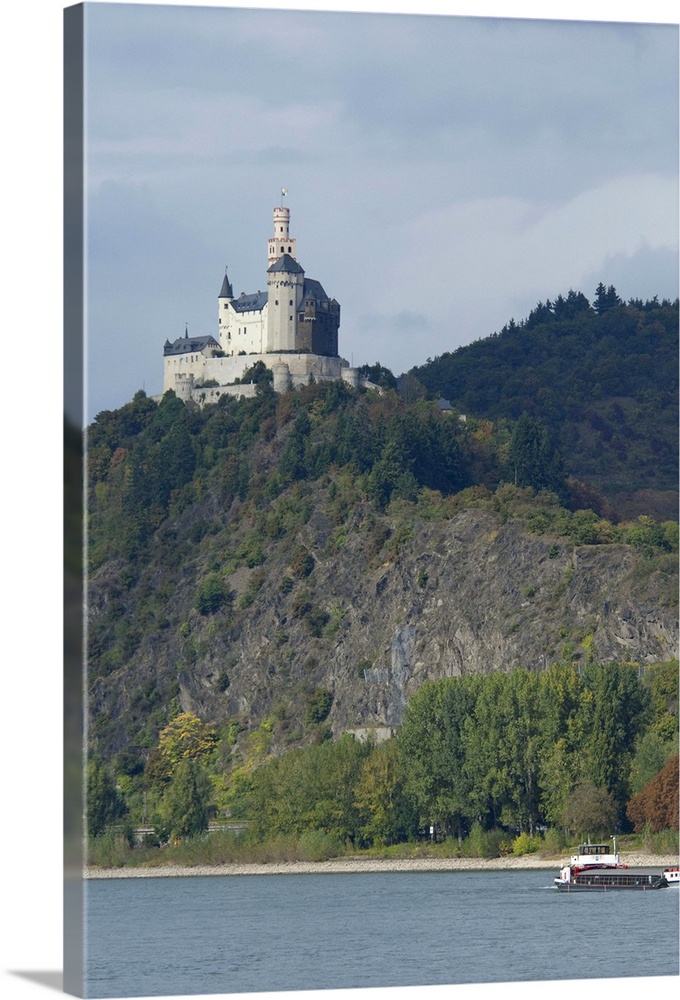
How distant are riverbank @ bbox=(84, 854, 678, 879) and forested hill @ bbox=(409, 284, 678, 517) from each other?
410 inches

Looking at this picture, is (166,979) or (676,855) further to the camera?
(676,855)

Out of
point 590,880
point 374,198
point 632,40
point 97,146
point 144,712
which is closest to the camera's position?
point 632,40

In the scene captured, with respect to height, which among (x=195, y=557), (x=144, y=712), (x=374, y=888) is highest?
(x=195, y=557)

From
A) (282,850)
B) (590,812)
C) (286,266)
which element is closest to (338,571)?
(282,850)

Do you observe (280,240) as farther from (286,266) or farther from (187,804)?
(187,804)

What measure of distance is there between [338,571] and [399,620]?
1752 mm

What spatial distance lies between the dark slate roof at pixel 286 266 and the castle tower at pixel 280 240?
13 centimetres

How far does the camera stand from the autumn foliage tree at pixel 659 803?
27.7 m

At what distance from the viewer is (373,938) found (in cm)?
1494

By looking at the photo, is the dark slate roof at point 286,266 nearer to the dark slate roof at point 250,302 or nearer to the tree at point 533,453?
the dark slate roof at point 250,302

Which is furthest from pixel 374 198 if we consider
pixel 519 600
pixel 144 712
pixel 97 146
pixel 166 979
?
pixel 519 600

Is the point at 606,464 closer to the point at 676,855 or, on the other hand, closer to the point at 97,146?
the point at 676,855

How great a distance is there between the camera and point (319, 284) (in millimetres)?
29688

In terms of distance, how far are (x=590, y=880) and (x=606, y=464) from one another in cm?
1799
